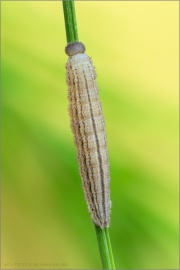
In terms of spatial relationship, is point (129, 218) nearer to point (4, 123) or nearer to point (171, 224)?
point (171, 224)

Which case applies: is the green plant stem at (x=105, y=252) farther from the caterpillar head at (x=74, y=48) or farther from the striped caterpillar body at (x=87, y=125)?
the caterpillar head at (x=74, y=48)

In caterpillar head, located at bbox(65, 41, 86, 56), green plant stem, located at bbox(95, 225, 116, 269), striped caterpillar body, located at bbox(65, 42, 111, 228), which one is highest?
caterpillar head, located at bbox(65, 41, 86, 56)

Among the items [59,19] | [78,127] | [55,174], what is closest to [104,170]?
[78,127]

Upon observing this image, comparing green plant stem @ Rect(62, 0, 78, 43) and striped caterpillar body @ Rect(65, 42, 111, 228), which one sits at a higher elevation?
green plant stem @ Rect(62, 0, 78, 43)

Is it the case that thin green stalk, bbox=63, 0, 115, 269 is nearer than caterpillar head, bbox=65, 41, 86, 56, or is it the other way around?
thin green stalk, bbox=63, 0, 115, 269

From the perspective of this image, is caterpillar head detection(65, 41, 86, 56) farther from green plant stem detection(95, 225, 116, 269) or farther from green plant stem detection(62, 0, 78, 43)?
green plant stem detection(95, 225, 116, 269)

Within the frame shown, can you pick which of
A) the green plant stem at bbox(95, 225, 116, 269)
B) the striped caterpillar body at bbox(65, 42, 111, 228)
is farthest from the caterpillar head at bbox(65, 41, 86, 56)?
the green plant stem at bbox(95, 225, 116, 269)

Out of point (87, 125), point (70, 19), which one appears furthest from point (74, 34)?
point (87, 125)

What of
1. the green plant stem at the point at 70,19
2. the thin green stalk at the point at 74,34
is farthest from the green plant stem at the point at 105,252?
the green plant stem at the point at 70,19
